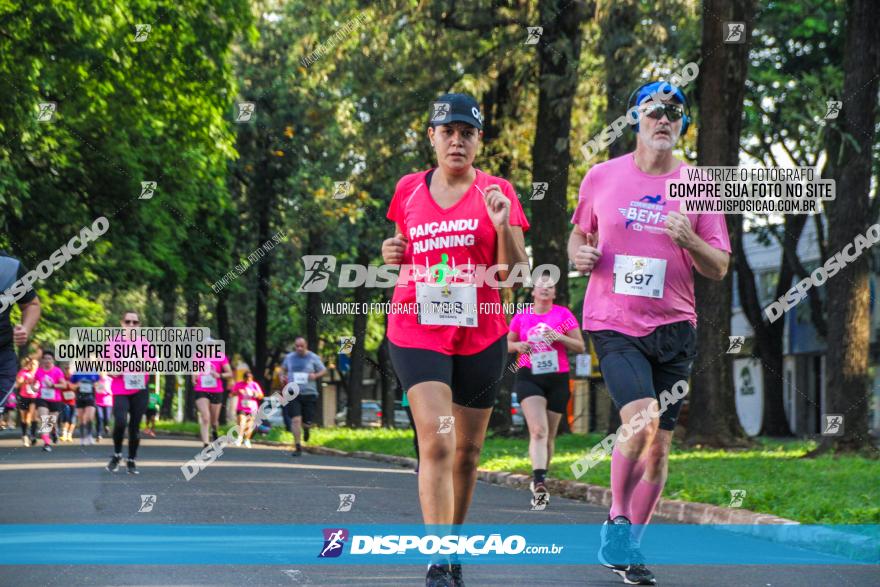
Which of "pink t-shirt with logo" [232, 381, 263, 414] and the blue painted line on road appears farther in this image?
"pink t-shirt with logo" [232, 381, 263, 414]

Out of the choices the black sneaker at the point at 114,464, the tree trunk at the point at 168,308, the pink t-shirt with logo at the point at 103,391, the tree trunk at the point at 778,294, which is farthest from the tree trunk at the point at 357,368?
the black sneaker at the point at 114,464

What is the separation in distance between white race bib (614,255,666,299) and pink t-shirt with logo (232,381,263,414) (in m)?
23.1

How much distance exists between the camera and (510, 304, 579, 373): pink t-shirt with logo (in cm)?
1232

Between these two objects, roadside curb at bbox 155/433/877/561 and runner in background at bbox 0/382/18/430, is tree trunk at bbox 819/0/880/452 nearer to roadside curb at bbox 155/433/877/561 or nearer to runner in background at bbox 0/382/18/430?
roadside curb at bbox 155/433/877/561

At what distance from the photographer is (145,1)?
1003 inches

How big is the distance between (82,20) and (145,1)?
2.35 m

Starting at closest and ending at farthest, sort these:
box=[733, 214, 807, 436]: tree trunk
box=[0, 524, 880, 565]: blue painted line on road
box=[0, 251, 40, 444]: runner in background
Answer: box=[0, 524, 880, 565]: blue painted line on road, box=[0, 251, 40, 444]: runner in background, box=[733, 214, 807, 436]: tree trunk

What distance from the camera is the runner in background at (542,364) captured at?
40.4 ft

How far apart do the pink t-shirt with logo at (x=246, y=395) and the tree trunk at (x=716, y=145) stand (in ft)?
38.1

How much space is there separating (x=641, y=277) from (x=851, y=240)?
1127 centimetres

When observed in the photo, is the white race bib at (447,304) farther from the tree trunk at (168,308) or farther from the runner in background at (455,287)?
the tree trunk at (168,308)

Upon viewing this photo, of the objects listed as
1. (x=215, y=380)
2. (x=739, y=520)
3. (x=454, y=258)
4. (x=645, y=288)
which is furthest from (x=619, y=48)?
(x=454, y=258)

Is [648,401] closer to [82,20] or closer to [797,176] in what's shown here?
[82,20]

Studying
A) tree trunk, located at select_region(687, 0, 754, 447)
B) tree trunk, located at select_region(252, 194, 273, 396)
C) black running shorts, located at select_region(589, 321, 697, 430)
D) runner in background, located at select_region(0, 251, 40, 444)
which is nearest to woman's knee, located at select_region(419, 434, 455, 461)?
black running shorts, located at select_region(589, 321, 697, 430)
